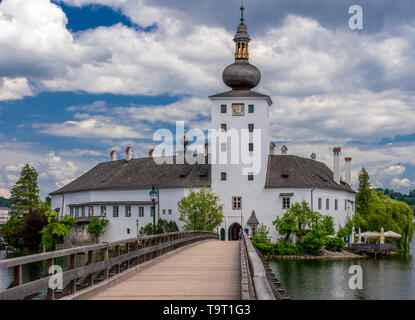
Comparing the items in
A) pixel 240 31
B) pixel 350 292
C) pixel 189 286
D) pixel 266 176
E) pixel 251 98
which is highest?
pixel 240 31

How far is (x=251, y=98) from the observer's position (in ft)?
231

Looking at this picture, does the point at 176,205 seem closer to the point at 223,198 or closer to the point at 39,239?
the point at 223,198

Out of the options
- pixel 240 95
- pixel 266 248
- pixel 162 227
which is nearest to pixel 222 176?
pixel 162 227

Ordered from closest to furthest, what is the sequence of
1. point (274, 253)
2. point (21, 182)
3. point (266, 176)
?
point (274, 253) → point (266, 176) → point (21, 182)

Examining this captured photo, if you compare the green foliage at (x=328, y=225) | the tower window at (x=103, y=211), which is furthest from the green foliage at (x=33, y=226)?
the green foliage at (x=328, y=225)

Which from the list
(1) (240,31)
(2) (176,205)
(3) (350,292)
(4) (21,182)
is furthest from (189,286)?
(4) (21,182)

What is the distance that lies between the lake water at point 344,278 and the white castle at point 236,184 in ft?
30.2

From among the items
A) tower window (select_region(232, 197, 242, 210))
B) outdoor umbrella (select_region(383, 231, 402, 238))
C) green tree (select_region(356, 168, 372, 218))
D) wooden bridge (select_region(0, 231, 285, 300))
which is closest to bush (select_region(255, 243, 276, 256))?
tower window (select_region(232, 197, 242, 210))

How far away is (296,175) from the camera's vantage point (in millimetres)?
71312

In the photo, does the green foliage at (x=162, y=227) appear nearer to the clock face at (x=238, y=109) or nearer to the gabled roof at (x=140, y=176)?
the gabled roof at (x=140, y=176)

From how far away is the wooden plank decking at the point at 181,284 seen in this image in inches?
445

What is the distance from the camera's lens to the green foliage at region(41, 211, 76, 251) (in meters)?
75.9

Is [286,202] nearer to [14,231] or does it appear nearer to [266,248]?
[266,248]
